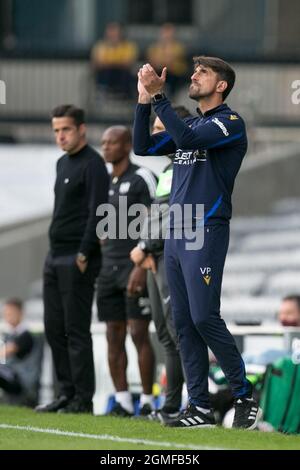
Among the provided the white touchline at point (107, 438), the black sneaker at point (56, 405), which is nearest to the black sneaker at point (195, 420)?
the white touchline at point (107, 438)

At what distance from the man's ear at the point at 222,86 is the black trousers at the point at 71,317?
7.11ft

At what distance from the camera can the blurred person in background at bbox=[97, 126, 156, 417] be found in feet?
37.0

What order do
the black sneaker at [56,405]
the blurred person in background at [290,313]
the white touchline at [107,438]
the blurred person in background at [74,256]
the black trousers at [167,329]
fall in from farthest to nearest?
1. the blurred person in background at [290,313]
2. the black sneaker at [56,405]
3. the blurred person in background at [74,256]
4. the black trousers at [167,329]
5. the white touchline at [107,438]

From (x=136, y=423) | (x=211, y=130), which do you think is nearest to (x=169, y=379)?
(x=136, y=423)

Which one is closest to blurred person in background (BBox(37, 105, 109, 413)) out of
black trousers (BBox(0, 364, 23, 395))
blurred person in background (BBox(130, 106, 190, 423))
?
blurred person in background (BBox(130, 106, 190, 423))

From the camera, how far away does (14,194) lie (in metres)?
20.8

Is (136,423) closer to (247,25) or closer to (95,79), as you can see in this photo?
(95,79)

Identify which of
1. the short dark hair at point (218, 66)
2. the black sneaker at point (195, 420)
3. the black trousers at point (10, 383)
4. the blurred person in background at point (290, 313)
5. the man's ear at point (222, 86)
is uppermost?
the short dark hair at point (218, 66)

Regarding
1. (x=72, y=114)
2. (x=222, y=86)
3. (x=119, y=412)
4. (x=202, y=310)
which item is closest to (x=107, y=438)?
(x=202, y=310)

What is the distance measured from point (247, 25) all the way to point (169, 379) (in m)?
15.3

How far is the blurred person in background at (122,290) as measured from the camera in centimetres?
1128

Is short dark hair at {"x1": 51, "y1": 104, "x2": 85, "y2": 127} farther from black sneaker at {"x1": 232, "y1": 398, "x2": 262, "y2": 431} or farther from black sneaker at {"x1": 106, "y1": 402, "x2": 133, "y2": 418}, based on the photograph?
black sneaker at {"x1": 232, "y1": 398, "x2": 262, "y2": 431}

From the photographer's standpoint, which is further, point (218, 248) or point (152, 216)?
point (152, 216)

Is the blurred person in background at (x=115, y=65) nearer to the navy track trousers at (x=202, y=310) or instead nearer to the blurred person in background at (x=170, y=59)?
the blurred person in background at (x=170, y=59)
